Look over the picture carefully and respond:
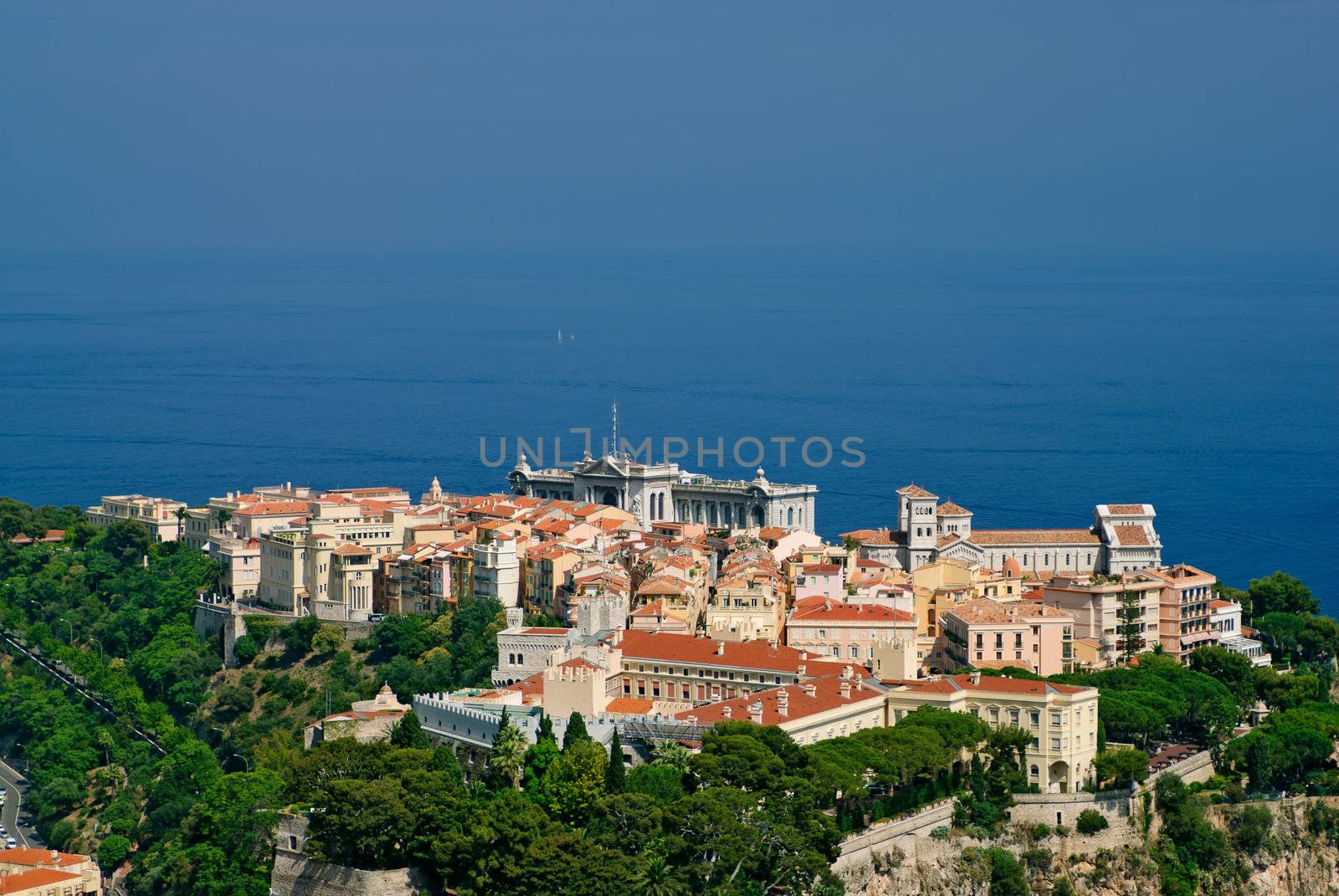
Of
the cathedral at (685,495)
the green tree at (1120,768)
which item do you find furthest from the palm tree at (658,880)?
the cathedral at (685,495)

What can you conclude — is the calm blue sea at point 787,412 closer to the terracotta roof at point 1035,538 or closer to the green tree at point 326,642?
the terracotta roof at point 1035,538

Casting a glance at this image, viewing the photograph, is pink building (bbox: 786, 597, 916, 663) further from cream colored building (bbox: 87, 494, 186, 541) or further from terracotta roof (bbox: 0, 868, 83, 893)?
cream colored building (bbox: 87, 494, 186, 541)

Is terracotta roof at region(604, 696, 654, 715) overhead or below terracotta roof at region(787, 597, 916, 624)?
below

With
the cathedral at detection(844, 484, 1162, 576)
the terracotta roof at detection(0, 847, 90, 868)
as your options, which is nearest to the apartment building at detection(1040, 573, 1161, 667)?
the cathedral at detection(844, 484, 1162, 576)

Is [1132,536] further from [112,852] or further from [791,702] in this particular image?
[112,852]

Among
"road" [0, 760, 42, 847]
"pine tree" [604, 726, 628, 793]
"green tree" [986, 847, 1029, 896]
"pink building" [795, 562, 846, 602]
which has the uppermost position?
"pink building" [795, 562, 846, 602]

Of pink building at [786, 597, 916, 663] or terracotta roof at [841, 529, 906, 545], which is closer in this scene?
pink building at [786, 597, 916, 663]

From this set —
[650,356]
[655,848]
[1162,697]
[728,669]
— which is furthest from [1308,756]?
[650,356]
